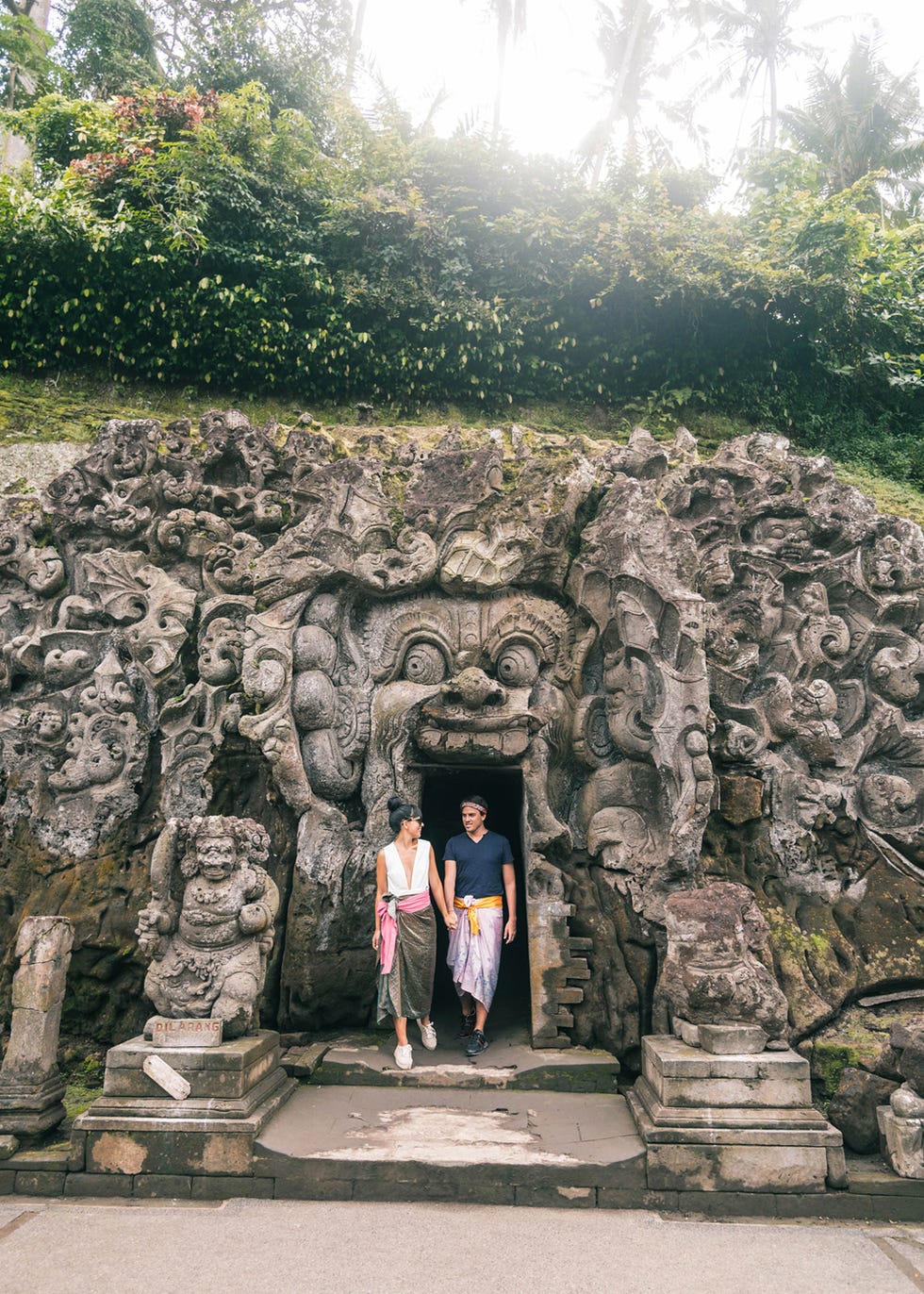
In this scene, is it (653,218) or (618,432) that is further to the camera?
(653,218)

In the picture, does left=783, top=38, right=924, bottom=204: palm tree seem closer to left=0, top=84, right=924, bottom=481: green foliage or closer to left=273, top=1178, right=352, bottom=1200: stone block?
left=0, top=84, right=924, bottom=481: green foliage

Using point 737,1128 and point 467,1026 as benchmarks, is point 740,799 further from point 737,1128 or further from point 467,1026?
point 467,1026

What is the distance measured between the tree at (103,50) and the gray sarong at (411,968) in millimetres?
18498

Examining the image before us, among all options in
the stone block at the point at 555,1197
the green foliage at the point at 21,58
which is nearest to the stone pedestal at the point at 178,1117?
the stone block at the point at 555,1197

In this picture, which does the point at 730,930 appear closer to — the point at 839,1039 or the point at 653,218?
the point at 839,1039

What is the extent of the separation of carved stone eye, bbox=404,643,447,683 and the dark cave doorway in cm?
90

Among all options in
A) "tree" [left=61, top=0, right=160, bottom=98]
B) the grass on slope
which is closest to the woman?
the grass on slope

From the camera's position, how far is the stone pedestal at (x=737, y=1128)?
481 cm

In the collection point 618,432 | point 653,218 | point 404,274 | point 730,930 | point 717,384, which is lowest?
point 730,930

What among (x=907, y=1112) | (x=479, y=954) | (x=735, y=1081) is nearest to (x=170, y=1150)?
(x=479, y=954)

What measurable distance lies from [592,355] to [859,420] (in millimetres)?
4636

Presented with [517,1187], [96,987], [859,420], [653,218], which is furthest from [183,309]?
[517,1187]

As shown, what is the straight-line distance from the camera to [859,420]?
13656 mm

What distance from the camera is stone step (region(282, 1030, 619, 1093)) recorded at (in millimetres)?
6070
